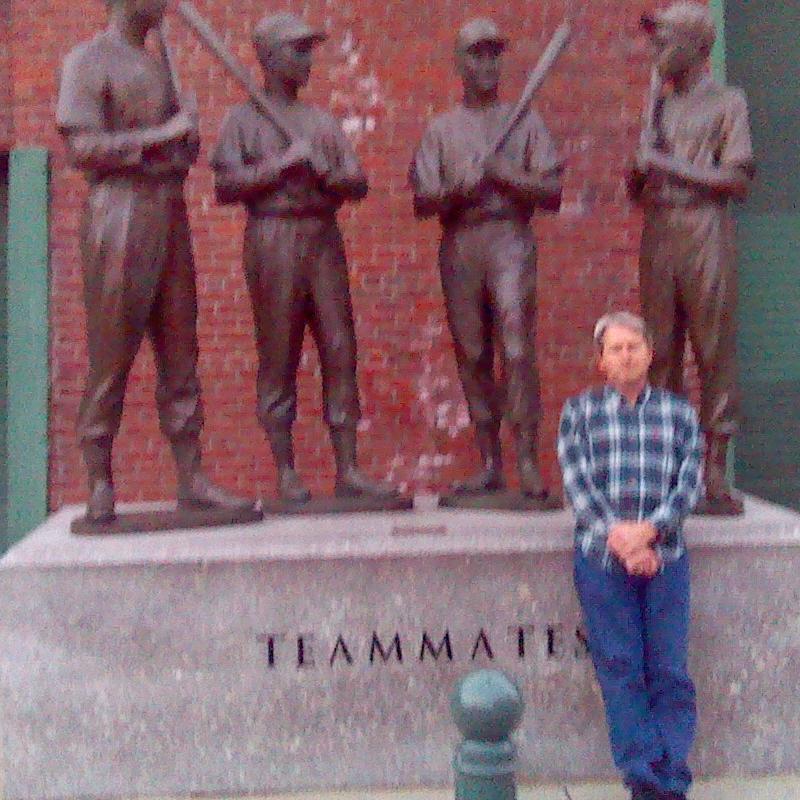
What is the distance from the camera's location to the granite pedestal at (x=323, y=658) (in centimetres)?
396

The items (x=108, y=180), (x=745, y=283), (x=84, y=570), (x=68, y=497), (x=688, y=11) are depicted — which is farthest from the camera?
(x=745, y=283)

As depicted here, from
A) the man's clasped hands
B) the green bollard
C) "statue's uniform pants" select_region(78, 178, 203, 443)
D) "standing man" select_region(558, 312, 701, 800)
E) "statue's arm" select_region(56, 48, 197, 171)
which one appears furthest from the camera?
"statue's uniform pants" select_region(78, 178, 203, 443)

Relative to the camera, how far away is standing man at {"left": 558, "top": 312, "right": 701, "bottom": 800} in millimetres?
3609

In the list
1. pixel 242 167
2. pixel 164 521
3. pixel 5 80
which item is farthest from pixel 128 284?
pixel 5 80

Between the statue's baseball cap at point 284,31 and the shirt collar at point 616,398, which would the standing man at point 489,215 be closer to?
the statue's baseball cap at point 284,31

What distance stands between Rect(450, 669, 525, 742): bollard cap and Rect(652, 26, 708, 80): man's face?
3.12m

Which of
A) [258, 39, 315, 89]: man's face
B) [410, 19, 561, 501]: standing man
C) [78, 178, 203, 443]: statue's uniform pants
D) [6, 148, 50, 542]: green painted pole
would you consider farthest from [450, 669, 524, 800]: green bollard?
[6, 148, 50, 542]: green painted pole

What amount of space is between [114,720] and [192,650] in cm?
38

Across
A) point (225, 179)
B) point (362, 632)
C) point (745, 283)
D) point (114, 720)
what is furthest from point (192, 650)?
point (745, 283)

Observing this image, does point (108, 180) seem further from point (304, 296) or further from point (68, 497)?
point (68, 497)

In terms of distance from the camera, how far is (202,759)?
157 inches

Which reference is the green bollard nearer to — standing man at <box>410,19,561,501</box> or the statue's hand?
standing man at <box>410,19,561,501</box>

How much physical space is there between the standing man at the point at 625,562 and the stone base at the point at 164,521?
153 centimetres

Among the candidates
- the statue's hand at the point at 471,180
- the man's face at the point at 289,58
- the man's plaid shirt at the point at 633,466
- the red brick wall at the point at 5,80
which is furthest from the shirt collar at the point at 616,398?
the red brick wall at the point at 5,80
